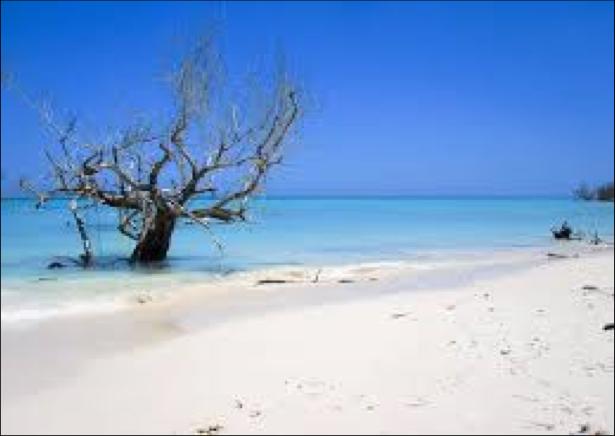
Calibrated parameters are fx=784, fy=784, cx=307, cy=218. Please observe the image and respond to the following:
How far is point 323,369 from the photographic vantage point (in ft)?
20.6

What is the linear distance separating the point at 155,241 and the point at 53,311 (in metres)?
7.36

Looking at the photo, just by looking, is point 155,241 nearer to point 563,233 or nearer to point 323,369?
point 323,369

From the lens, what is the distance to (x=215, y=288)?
39.6 ft

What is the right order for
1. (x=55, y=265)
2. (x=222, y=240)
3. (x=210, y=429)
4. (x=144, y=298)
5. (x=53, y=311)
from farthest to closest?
(x=222, y=240)
(x=55, y=265)
(x=144, y=298)
(x=53, y=311)
(x=210, y=429)

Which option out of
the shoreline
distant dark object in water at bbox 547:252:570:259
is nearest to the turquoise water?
the shoreline

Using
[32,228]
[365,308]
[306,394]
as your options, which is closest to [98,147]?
[32,228]

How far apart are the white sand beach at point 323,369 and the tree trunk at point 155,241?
6.11 meters

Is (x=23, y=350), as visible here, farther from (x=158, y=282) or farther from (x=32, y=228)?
(x=32, y=228)

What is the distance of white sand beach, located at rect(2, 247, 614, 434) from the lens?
4988mm

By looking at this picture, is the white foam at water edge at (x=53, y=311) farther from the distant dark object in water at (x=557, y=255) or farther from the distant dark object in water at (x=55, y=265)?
the distant dark object in water at (x=557, y=255)

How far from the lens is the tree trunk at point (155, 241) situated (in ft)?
52.6

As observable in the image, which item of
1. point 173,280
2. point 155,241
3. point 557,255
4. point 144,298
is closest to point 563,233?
point 557,255

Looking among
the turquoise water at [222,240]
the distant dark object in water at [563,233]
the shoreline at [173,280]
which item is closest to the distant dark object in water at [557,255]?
the shoreline at [173,280]

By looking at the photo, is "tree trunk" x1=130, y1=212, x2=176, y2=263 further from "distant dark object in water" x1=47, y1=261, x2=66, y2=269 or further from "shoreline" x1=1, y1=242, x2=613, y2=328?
"distant dark object in water" x1=47, y1=261, x2=66, y2=269
